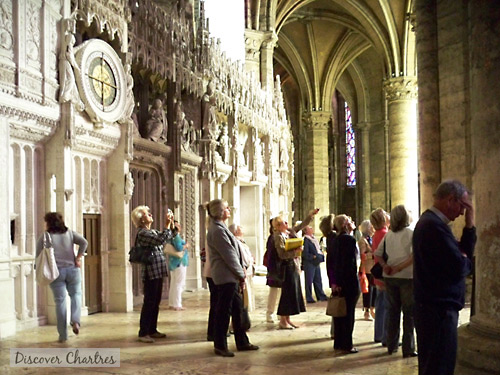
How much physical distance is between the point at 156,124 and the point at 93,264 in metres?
3.26

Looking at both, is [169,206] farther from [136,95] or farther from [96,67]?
[96,67]

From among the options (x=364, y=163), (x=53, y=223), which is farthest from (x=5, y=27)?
(x=364, y=163)

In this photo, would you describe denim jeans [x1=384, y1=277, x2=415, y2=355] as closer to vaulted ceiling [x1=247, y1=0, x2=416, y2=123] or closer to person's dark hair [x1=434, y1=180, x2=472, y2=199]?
person's dark hair [x1=434, y1=180, x2=472, y2=199]

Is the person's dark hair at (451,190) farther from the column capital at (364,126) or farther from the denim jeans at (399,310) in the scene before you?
the column capital at (364,126)

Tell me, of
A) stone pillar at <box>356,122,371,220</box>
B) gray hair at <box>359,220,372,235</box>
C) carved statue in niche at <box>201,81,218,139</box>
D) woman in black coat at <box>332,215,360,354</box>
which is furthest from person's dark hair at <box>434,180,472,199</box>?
stone pillar at <box>356,122,371,220</box>

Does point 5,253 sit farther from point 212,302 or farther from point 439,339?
point 439,339

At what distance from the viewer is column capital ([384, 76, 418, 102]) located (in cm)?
2558

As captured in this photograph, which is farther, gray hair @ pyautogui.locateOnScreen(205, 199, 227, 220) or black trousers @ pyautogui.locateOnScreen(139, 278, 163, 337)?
black trousers @ pyautogui.locateOnScreen(139, 278, 163, 337)

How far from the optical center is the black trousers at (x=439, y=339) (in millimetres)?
3898

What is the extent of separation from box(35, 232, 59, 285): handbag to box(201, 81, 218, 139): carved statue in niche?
7346mm

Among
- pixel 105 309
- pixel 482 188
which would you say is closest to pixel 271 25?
pixel 105 309

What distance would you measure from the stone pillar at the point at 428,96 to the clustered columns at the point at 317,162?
20.3 metres

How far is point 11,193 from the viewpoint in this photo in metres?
8.23

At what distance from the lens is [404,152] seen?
2448 centimetres
